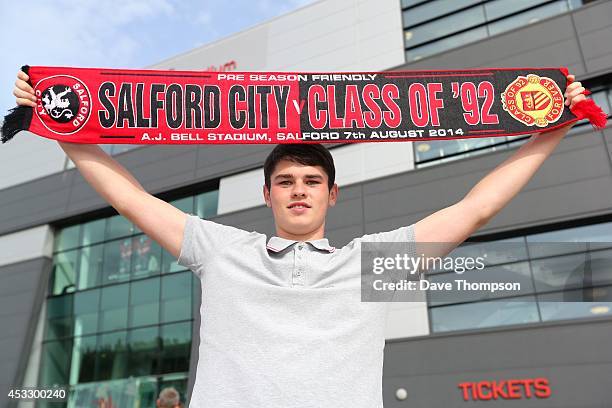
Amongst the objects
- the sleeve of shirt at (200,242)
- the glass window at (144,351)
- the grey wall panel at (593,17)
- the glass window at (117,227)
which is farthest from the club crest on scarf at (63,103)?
the glass window at (117,227)

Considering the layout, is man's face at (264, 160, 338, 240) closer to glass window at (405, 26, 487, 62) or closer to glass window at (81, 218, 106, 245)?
glass window at (405, 26, 487, 62)

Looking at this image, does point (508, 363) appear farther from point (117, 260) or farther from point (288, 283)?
point (117, 260)

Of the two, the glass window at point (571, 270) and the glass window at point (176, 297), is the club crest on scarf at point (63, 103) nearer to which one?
the glass window at point (571, 270)

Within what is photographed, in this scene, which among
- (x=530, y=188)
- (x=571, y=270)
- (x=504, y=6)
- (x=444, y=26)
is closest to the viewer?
(x=571, y=270)

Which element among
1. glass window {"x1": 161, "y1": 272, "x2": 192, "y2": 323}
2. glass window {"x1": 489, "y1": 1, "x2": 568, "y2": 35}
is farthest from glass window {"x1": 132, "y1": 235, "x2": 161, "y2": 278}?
glass window {"x1": 489, "y1": 1, "x2": 568, "y2": 35}

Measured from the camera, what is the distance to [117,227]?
17844 millimetres

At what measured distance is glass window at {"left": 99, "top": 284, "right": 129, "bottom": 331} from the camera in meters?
16.3

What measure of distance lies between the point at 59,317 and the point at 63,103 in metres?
17.1

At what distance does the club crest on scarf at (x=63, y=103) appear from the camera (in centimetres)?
246

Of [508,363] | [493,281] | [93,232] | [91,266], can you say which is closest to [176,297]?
[91,266]

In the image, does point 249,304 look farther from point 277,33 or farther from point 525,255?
point 277,33

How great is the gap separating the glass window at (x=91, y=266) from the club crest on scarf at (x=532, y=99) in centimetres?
1691

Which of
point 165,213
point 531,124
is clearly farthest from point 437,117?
point 165,213

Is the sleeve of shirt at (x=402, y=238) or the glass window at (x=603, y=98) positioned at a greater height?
the glass window at (x=603, y=98)
